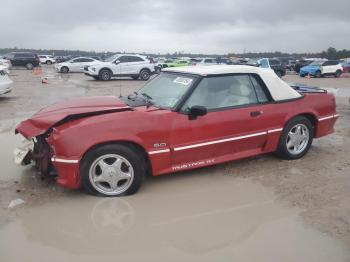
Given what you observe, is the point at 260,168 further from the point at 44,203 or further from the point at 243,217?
the point at 44,203

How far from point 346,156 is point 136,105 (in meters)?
3.55

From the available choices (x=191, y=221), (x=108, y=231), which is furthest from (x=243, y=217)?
(x=108, y=231)

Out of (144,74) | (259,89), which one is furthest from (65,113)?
(144,74)

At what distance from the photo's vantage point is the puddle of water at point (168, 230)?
3369mm

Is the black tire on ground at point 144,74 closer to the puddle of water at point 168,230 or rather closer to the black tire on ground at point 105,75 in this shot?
the black tire on ground at point 105,75

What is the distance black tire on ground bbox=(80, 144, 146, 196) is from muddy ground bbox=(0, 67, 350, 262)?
118mm

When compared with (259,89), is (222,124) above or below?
below

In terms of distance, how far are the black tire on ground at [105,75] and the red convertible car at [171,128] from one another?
710 inches

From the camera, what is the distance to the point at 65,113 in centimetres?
468

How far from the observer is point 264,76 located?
5.66 metres

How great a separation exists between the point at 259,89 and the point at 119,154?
2.34 meters

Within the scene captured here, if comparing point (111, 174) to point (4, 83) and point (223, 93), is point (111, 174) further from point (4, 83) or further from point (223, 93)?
point (4, 83)

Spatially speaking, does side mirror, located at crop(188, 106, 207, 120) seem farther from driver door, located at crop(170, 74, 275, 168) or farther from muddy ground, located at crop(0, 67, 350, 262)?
muddy ground, located at crop(0, 67, 350, 262)

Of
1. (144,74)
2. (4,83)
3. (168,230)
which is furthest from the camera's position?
(144,74)
